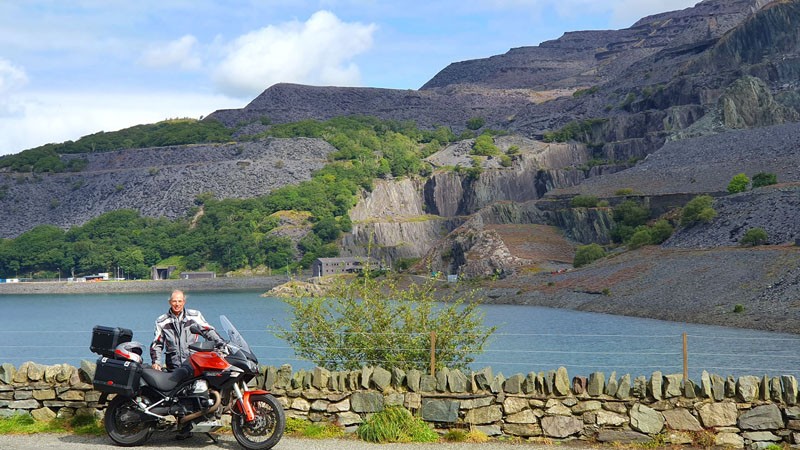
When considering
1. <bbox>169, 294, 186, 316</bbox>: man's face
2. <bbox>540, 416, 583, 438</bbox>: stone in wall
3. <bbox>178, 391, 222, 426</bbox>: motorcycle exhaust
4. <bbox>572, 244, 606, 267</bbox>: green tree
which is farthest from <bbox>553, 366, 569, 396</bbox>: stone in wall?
<bbox>572, 244, 606, 267</bbox>: green tree

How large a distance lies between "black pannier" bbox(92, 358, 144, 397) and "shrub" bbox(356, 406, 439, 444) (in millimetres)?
3332

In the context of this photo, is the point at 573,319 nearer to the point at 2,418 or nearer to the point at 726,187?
the point at 726,187

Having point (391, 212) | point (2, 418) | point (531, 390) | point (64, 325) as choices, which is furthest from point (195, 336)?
point (391, 212)

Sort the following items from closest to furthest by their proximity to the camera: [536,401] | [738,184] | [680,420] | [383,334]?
[680,420] < [536,401] < [383,334] < [738,184]

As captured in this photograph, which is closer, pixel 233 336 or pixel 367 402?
pixel 233 336

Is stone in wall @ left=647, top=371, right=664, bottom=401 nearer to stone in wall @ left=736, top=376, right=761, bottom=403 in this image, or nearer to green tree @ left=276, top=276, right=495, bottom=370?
stone in wall @ left=736, top=376, right=761, bottom=403

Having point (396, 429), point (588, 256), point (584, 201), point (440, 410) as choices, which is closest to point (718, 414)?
point (440, 410)

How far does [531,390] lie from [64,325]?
69.0 meters

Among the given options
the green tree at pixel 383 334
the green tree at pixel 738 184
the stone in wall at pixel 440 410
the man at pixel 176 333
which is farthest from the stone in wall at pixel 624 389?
the green tree at pixel 738 184

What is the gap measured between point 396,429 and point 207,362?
9.64 feet

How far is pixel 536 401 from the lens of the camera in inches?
622

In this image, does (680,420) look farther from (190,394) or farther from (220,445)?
(190,394)

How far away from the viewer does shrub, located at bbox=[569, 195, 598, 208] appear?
123 m

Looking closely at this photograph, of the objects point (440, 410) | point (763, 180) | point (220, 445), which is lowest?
point (220, 445)
